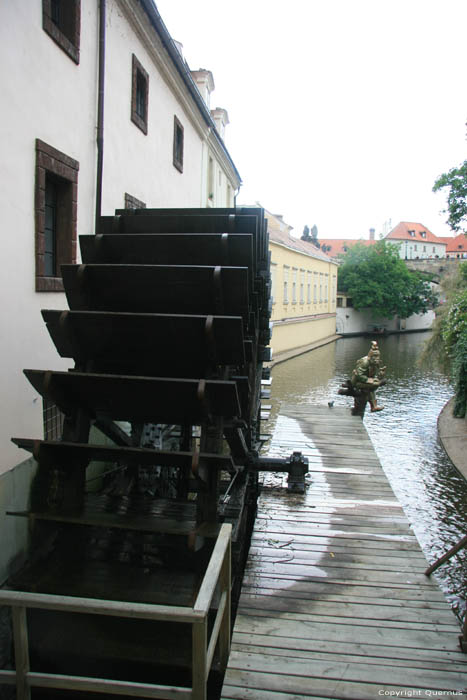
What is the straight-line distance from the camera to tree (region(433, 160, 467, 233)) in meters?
17.8

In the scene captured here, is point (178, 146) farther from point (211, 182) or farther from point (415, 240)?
point (415, 240)

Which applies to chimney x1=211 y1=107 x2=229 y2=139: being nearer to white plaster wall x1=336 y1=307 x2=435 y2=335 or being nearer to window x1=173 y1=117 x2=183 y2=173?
window x1=173 y1=117 x2=183 y2=173

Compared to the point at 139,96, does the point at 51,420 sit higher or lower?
lower

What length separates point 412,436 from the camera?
1345cm

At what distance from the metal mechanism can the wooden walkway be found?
435 mm

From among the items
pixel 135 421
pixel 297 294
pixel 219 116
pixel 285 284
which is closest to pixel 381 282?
pixel 297 294

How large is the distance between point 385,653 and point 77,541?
218 centimetres

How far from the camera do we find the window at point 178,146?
9.85 meters

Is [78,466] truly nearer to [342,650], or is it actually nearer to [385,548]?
[342,650]

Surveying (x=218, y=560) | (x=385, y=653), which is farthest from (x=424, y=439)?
(x=218, y=560)

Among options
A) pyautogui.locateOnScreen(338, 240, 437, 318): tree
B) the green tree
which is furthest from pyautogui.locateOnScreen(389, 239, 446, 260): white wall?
the green tree

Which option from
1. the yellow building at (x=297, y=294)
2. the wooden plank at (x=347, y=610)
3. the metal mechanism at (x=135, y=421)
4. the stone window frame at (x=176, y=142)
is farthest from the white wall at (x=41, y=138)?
the yellow building at (x=297, y=294)

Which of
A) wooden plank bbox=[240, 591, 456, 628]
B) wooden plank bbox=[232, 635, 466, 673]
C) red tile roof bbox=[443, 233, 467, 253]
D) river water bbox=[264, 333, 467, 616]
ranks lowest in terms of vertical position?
river water bbox=[264, 333, 467, 616]

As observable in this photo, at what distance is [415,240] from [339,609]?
265 ft
